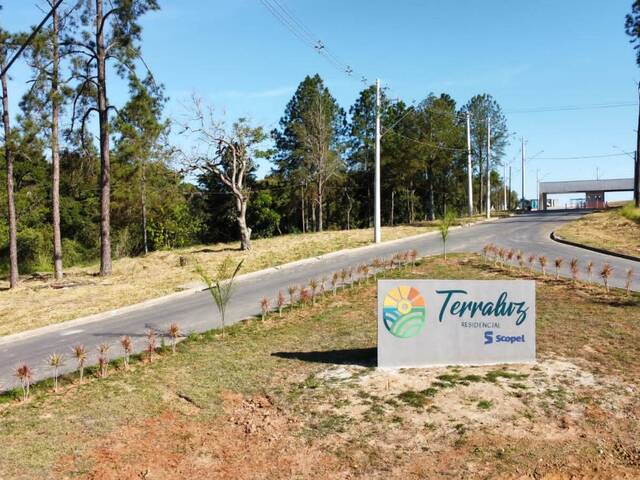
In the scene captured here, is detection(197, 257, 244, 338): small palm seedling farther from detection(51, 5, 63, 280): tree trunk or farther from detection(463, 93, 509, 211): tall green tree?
detection(463, 93, 509, 211): tall green tree

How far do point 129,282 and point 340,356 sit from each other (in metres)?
13.3

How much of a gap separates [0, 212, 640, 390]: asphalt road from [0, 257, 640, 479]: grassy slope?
5.73 feet

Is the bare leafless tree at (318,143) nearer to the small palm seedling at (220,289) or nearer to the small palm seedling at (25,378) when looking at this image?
the small palm seedling at (220,289)

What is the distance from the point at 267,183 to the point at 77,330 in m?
43.2

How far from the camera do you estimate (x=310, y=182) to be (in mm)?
51625

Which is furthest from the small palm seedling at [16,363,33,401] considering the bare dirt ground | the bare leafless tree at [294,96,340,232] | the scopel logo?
the bare leafless tree at [294,96,340,232]

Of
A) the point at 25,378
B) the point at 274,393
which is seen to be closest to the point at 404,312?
the point at 274,393

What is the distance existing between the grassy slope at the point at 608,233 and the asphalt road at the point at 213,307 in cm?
146

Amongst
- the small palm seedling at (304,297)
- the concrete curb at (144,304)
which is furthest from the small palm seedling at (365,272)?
the concrete curb at (144,304)

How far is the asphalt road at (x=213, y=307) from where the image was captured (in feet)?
37.4

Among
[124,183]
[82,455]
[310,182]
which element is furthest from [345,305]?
[310,182]

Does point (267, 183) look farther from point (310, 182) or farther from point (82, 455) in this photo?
point (82, 455)

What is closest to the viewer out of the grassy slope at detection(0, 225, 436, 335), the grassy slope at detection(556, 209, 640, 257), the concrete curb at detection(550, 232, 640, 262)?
the grassy slope at detection(0, 225, 436, 335)

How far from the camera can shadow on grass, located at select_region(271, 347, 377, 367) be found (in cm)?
946
